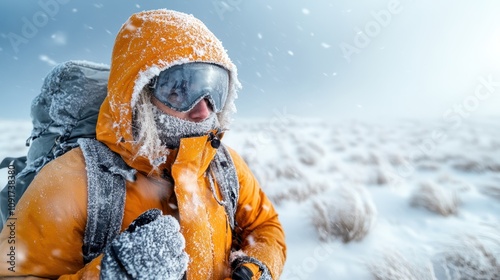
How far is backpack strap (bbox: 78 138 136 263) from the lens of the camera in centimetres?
128

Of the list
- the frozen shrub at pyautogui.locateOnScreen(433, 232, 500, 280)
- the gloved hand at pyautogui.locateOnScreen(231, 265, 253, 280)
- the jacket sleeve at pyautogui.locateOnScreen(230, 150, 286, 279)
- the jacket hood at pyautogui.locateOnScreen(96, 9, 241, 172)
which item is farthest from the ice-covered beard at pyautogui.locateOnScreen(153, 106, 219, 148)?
the frozen shrub at pyautogui.locateOnScreen(433, 232, 500, 280)

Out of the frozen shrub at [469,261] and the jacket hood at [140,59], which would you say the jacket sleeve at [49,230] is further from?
the frozen shrub at [469,261]

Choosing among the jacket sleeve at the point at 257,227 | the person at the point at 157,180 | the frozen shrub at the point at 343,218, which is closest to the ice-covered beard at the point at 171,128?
the person at the point at 157,180

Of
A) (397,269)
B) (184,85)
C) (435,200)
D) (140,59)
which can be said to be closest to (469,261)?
(397,269)

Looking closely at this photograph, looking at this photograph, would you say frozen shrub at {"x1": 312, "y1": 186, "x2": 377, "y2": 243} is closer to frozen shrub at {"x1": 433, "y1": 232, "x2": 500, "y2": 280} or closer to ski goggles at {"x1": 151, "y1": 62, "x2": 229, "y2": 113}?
frozen shrub at {"x1": 433, "y1": 232, "x2": 500, "y2": 280}

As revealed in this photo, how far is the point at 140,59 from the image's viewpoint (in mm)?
1515

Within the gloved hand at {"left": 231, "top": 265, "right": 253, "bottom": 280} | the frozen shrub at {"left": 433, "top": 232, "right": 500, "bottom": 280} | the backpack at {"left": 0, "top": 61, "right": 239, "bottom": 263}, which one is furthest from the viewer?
the frozen shrub at {"left": 433, "top": 232, "right": 500, "bottom": 280}

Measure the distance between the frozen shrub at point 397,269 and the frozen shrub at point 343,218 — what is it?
18.2 inches

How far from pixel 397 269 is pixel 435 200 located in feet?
5.33

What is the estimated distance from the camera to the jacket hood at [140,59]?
4.93 feet

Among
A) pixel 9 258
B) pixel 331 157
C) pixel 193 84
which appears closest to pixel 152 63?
pixel 193 84

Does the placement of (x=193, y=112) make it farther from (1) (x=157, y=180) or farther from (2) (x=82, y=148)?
(2) (x=82, y=148)

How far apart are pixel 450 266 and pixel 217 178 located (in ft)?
7.28

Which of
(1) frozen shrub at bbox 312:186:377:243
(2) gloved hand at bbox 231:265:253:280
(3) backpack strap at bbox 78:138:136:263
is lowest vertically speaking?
(1) frozen shrub at bbox 312:186:377:243
